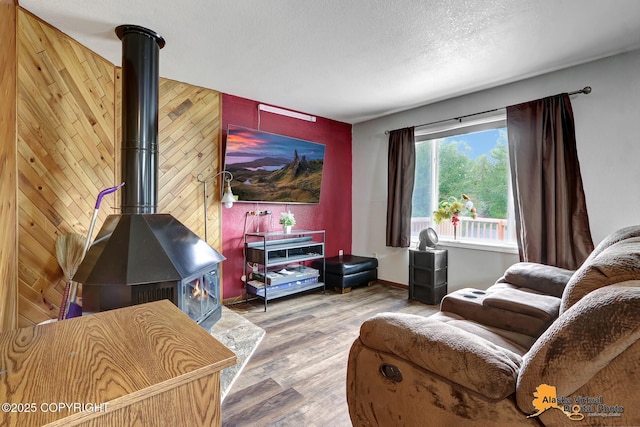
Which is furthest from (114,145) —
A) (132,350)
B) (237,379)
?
(132,350)

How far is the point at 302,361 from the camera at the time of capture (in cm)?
219

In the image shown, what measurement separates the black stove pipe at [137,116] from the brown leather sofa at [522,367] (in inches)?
69.9

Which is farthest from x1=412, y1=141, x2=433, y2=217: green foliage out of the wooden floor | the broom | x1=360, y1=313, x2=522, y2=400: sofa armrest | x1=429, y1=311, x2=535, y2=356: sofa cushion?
the broom

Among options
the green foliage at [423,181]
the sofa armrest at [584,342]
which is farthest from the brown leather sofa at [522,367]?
the green foliage at [423,181]

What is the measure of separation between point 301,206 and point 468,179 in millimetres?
2156

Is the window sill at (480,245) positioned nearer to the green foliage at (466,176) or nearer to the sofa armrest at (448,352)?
the green foliage at (466,176)

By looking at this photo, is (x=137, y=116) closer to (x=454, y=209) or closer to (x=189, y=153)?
(x=189, y=153)

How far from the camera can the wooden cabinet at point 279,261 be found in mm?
3293

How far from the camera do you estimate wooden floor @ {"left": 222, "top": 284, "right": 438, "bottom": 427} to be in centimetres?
165

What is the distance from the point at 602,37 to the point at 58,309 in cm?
457

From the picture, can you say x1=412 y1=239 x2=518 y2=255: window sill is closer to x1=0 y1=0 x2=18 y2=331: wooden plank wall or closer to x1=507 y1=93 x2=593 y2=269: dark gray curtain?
x1=507 y1=93 x2=593 y2=269: dark gray curtain

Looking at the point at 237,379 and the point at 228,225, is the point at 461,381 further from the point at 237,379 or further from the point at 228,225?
the point at 228,225

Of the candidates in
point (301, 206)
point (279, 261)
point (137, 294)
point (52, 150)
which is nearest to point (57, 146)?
point (52, 150)

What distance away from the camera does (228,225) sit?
134 inches
